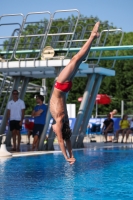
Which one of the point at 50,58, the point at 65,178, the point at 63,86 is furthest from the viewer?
the point at 50,58

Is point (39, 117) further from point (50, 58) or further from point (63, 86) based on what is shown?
point (63, 86)

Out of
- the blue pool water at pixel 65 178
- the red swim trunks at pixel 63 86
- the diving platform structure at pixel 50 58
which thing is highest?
the diving platform structure at pixel 50 58

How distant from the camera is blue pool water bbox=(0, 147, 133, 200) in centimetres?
779

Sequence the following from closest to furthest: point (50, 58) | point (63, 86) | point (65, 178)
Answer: point (63, 86), point (65, 178), point (50, 58)

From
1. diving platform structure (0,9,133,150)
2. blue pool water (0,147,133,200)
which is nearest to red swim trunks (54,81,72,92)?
blue pool water (0,147,133,200)

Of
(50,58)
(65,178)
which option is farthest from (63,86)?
(50,58)

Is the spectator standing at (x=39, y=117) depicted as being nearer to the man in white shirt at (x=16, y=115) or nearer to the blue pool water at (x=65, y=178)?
the man in white shirt at (x=16, y=115)

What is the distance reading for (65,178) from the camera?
31.8 feet

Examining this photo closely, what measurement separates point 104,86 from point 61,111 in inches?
1498

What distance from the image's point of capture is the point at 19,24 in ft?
52.2

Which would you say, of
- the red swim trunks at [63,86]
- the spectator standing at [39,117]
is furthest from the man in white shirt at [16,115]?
the red swim trunks at [63,86]

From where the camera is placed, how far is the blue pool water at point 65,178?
7785 millimetres

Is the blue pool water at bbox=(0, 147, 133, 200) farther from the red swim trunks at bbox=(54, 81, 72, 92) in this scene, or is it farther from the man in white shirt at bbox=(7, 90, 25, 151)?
the red swim trunks at bbox=(54, 81, 72, 92)

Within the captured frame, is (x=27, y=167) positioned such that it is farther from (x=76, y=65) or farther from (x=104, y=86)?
(x=104, y=86)
